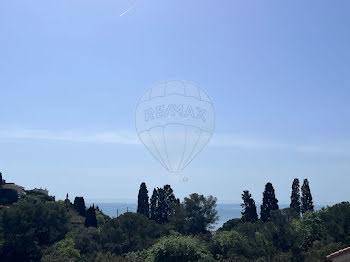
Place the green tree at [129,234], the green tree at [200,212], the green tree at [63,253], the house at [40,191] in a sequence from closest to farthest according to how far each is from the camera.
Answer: the green tree at [63,253] → the green tree at [129,234] → the green tree at [200,212] → the house at [40,191]

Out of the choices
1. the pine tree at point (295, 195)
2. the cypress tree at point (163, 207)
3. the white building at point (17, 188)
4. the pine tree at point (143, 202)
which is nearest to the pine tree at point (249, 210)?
the pine tree at point (295, 195)

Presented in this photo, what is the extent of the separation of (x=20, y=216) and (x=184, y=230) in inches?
1038

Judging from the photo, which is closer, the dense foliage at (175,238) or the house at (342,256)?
the house at (342,256)

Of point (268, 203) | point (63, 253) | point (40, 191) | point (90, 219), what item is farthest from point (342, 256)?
point (40, 191)

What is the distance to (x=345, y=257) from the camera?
1759 centimetres

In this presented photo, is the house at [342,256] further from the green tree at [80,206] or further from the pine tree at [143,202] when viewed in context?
the green tree at [80,206]

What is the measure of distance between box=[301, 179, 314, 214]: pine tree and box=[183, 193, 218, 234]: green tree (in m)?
17.8

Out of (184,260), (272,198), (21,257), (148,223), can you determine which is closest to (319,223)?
(184,260)

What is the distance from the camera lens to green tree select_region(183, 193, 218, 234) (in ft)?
224

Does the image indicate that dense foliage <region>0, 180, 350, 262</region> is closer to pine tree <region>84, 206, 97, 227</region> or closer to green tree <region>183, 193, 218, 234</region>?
green tree <region>183, 193, 218, 234</region>

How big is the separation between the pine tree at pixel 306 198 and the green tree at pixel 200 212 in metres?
17.8

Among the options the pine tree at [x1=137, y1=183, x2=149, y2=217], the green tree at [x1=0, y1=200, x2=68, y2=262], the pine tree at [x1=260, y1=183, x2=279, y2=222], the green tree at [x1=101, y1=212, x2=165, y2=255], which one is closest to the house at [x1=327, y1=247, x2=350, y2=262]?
the green tree at [x1=101, y1=212, x2=165, y2=255]

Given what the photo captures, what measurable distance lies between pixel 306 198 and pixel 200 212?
71.4 ft

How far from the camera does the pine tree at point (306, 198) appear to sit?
246 ft
